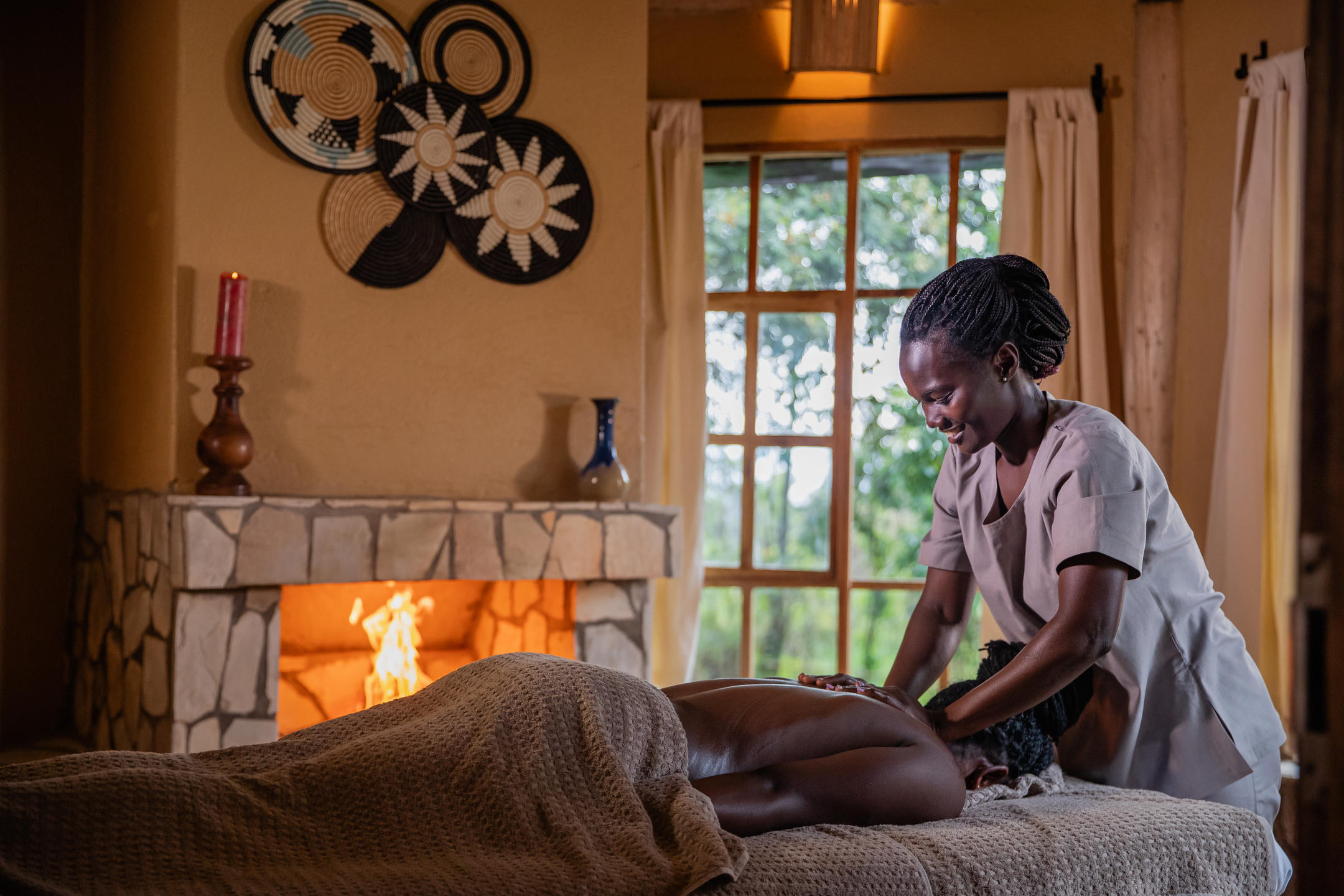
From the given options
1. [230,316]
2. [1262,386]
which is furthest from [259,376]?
[1262,386]

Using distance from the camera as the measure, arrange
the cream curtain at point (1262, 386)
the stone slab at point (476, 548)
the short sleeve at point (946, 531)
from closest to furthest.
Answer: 1. the short sleeve at point (946, 531)
2. the stone slab at point (476, 548)
3. the cream curtain at point (1262, 386)

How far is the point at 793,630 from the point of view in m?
4.12

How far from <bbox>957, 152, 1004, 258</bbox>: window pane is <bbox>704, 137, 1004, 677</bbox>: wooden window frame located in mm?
38

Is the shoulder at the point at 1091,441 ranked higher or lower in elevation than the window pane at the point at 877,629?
higher

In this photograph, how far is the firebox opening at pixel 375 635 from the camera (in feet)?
10.7

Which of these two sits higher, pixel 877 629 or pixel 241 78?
pixel 241 78

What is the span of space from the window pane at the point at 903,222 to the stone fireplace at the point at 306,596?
55.1 inches

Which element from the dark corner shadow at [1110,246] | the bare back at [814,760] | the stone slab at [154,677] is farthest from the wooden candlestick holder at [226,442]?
the dark corner shadow at [1110,246]

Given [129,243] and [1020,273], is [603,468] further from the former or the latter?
[1020,273]

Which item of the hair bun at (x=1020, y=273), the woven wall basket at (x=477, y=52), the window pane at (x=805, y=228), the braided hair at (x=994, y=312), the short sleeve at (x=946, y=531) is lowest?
the short sleeve at (x=946, y=531)

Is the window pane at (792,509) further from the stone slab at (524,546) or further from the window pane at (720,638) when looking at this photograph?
the stone slab at (524,546)

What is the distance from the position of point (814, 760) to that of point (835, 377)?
2707 millimetres

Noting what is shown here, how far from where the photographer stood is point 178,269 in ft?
9.45

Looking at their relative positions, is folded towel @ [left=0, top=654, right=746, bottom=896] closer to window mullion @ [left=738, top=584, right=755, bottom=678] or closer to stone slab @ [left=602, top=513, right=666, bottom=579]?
stone slab @ [left=602, top=513, right=666, bottom=579]
